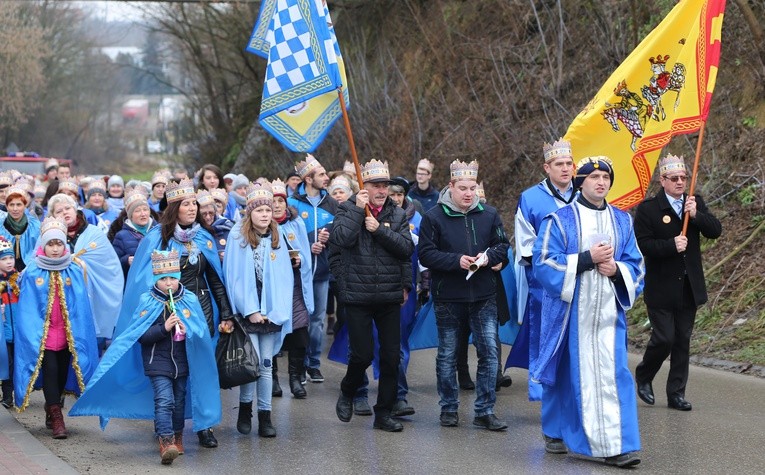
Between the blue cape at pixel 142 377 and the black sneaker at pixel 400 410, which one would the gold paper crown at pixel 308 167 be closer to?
the black sneaker at pixel 400 410

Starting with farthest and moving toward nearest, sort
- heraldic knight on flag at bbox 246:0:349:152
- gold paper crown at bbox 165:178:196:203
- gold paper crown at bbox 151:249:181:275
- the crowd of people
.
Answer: heraldic knight on flag at bbox 246:0:349:152 < gold paper crown at bbox 165:178:196:203 < gold paper crown at bbox 151:249:181:275 < the crowd of people

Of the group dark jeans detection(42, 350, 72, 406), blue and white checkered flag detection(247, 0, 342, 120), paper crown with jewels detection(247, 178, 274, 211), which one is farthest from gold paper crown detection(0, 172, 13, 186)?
paper crown with jewels detection(247, 178, 274, 211)

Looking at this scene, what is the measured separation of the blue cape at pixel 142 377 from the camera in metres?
8.50

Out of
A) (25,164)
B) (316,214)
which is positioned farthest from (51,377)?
(25,164)

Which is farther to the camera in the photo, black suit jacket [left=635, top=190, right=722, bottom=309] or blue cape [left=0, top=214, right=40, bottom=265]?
blue cape [left=0, top=214, right=40, bottom=265]

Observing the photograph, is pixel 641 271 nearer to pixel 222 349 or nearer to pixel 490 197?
pixel 222 349

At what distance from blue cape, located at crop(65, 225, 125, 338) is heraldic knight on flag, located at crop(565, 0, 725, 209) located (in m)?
3.84

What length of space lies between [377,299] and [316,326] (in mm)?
2692

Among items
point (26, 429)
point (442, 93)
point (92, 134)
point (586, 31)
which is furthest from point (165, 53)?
point (92, 134)

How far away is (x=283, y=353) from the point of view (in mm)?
13344

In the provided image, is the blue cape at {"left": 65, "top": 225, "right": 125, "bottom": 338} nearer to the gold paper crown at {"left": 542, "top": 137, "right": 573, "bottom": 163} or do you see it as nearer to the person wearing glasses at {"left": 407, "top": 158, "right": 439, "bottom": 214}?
the gold paper crown at {"left": 542, "top": 137, "right": 573, "bottom": 163}

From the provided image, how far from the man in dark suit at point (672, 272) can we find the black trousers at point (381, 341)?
2.07m

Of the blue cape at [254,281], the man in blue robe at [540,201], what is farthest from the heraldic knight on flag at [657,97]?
the blue cape at [254,281]

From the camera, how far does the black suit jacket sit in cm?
962
